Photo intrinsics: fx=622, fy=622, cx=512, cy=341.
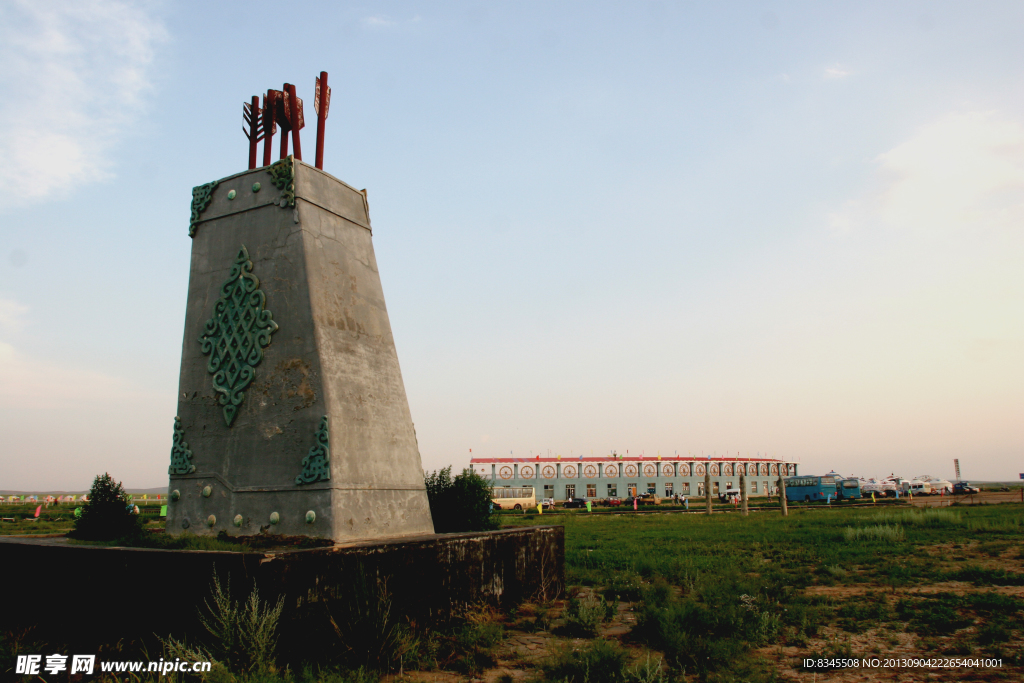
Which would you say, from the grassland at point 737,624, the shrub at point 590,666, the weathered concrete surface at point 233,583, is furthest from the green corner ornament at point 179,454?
the shrub at point 590,666

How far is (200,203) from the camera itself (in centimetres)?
671

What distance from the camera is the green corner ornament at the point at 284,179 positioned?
6.10 meters

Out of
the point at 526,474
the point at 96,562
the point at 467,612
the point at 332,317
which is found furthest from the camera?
the point at 526,474

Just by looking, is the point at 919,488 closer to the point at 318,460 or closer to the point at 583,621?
the point at 583,621

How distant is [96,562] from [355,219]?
396 cm

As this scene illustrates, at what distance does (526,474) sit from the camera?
194ft

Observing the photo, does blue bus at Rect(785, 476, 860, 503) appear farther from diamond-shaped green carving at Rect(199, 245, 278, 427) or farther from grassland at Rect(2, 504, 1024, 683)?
diamond-shaped green carving at Rect(199, 245, 278, 427)

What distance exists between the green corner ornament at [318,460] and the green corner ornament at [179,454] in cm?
139

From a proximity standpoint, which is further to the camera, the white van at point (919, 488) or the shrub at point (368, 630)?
the white van at point (919, 488)

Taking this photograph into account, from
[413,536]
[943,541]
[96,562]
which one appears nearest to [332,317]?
[413,536]

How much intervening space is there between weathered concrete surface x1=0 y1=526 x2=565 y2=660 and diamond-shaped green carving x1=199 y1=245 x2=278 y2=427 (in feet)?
5.40

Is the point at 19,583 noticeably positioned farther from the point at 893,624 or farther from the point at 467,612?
the point at 893,624

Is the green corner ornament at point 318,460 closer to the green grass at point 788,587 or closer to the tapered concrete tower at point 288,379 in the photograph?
the tapered concrete tower at point 288,379

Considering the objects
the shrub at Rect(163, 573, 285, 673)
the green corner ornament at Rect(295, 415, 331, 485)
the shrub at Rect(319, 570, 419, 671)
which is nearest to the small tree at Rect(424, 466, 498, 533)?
the green corner ornament at Rect(295, 415, 331, 485)
